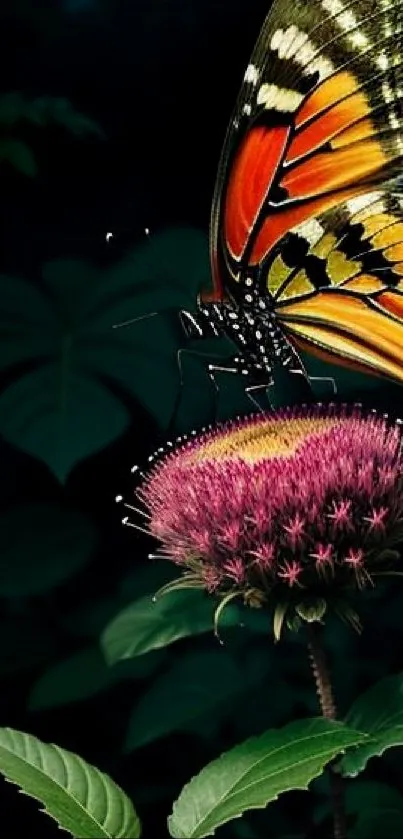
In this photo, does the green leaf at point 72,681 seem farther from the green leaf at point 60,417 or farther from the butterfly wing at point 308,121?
the butterfly wing at point 308,121

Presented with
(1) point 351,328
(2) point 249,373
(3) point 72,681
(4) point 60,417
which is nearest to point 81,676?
(3) point 72,681

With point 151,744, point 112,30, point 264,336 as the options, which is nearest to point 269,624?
point 264,336

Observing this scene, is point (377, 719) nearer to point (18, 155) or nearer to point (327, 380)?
point (327, 380)

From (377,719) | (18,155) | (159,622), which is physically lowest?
(377,719)

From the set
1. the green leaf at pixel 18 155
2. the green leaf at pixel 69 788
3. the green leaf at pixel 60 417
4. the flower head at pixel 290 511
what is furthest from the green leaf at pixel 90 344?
the green leaf at pixel 69 788

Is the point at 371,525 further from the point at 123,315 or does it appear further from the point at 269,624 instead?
the point at 123,315

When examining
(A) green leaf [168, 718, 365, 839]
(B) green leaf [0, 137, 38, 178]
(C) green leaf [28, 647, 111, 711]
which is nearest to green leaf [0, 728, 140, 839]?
(A) green leaf [168, 718, 365, 839]

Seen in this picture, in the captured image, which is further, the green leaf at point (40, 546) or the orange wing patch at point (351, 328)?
the green leaf at point (40, 546)

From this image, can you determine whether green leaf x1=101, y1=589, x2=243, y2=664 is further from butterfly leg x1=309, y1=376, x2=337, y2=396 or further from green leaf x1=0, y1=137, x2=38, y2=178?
green leaf x1=0, y1=137, x2=38, y2=178

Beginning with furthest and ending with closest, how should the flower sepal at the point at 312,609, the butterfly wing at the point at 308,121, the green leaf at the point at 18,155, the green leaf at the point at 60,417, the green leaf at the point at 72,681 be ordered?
1. the green leaf at the point at 18,155
2. the green leaf at the point at 72,681
3. the green leaf at the point at 60,417
4. the butterfly wing at the point at 308,121
5. the flower sepal at the point at 312,609
